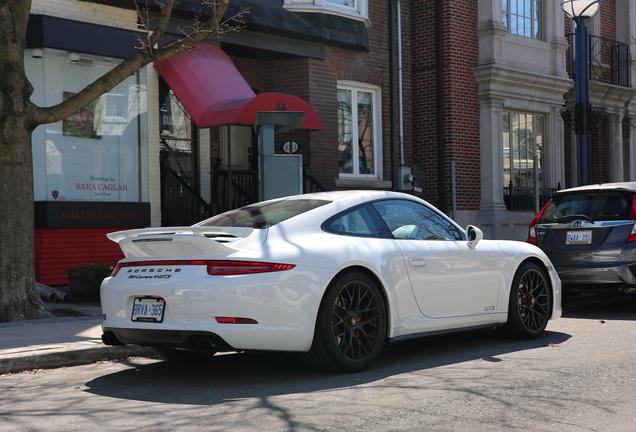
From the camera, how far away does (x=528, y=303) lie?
27.8 ft

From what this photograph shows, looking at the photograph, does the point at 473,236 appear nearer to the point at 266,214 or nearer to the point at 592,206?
the point at 266,214

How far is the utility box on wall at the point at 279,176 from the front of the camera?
1137cm

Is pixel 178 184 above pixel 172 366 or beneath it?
above

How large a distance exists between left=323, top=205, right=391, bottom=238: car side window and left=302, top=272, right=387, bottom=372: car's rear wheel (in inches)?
17.0

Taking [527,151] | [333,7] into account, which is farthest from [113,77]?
[527,151]

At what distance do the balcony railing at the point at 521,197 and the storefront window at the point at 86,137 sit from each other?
32.2 ft

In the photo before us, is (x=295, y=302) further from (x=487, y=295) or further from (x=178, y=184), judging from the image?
(x=178, y=184)

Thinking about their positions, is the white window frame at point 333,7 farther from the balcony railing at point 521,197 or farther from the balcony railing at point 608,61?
the balcony railing at point 608,61

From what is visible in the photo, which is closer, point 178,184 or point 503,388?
point 503,388

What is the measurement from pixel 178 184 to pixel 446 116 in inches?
283

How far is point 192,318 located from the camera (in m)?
6.19

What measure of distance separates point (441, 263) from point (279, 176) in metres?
4.34

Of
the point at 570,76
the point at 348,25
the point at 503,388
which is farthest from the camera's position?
the point at 570,76

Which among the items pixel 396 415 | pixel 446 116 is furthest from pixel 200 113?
pixel 396 415
